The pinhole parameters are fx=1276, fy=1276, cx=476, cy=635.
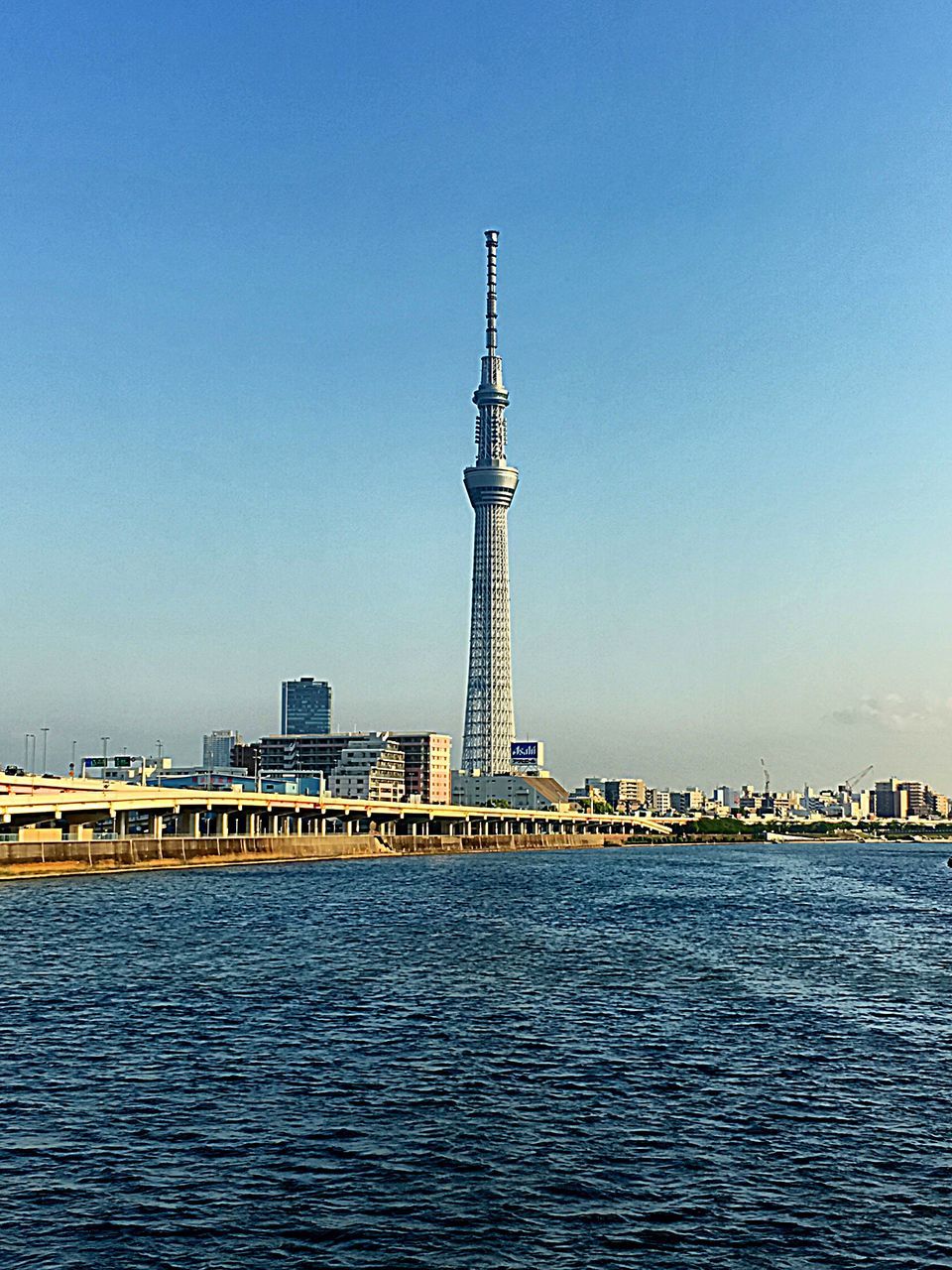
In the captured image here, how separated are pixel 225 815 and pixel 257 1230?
144461 millimetres

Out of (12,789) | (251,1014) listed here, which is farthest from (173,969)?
(12,789)

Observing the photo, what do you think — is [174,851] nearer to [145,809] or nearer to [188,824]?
[145,809]

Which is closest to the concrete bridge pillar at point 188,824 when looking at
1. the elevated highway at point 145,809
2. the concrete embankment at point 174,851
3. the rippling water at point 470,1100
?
the elevated highway at point 145,809

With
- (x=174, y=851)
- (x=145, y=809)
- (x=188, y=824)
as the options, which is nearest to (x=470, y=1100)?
(x=174, y=851)

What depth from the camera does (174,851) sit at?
125188mm

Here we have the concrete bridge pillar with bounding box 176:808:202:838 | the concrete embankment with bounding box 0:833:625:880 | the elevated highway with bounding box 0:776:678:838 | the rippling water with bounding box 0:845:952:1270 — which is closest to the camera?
the rippling water with bounding box 0:845:952:1270

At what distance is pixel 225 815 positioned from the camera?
162 m

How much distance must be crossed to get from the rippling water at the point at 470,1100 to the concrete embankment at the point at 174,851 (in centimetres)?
4016

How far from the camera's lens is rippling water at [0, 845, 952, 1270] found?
2116cm

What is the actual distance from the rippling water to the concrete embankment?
132 ft

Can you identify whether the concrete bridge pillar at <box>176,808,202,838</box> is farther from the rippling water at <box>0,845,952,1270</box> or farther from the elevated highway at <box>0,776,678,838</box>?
the rippling water at <box>0,845,952,1270</box>

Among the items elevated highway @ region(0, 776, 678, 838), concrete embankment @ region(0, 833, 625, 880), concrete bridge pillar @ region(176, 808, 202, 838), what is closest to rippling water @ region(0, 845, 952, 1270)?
concrete embankment @ region(0, 833, 625, 880)

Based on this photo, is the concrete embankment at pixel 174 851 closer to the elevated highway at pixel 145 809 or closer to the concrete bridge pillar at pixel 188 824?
the elevated highway at pixel 145 809

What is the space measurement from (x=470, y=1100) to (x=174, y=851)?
100 meters
